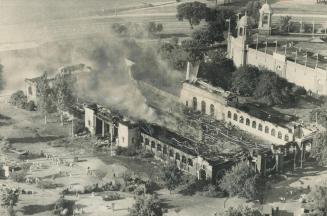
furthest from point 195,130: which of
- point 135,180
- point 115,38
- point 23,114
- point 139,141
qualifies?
point 115,38

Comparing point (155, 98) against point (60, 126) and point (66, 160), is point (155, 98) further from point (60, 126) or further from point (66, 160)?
point (66, 160)

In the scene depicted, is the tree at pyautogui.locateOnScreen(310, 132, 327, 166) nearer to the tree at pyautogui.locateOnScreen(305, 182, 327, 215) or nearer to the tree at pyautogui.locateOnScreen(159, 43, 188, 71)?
the tree at pyautogui.locateOnScreen(305, 182, 327, 215)

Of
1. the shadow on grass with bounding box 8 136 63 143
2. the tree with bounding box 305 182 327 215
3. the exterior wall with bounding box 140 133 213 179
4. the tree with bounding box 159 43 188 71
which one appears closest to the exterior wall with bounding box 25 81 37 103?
the shadow on grass with bounding box 8 136 63 143

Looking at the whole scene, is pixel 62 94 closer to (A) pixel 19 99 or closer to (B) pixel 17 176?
(A) pixel 19 99

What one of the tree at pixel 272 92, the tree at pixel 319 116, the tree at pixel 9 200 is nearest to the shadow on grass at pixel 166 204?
the tree at pixel 9 200

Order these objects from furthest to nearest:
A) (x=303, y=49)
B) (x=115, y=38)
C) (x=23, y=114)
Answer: (x=115, y=38) → (x=303, y=49) → (x=23, y=114)

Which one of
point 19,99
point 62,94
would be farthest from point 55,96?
point 19,99
